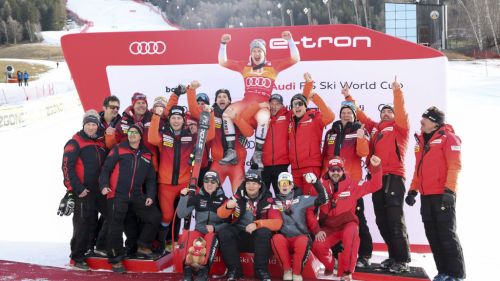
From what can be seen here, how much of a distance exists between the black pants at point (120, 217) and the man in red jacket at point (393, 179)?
2.24 m

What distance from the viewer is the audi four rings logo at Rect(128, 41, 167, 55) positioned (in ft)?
20.5

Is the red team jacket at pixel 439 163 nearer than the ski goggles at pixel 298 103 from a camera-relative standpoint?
Yes

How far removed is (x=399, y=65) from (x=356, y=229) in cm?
203

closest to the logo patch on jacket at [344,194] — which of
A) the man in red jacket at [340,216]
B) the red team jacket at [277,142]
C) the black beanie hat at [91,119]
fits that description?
the man in red jacket at [340,216]

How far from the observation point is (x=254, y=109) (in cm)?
543

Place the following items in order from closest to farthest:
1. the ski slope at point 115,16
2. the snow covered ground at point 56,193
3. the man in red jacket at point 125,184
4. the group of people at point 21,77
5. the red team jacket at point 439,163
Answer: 1. the red team jacket at point 439,163
2. the man in red jacket at point 125,184
3. the snow covered ground at point 56,193
4. the group of people at point 21,77
5. the ski slope at point 115,16

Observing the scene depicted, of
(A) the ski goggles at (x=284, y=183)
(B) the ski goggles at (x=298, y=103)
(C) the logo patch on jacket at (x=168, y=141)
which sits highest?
(B) the ski goggles at (x=298, y=103)

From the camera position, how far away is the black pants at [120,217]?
5070 mm

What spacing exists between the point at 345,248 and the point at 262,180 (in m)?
1.05

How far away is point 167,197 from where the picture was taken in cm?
534

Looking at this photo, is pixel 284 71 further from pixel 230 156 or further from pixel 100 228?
pixel 100 228

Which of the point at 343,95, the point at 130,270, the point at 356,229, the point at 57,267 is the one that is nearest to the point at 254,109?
the point at 343,95

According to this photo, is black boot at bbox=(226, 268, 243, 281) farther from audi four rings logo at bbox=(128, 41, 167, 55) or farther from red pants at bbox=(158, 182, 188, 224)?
audi four rings logo at bbox=(128, 41, 167, 55)

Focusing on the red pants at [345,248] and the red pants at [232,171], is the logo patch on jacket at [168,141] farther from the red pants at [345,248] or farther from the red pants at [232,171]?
the red pants at [345,248]
